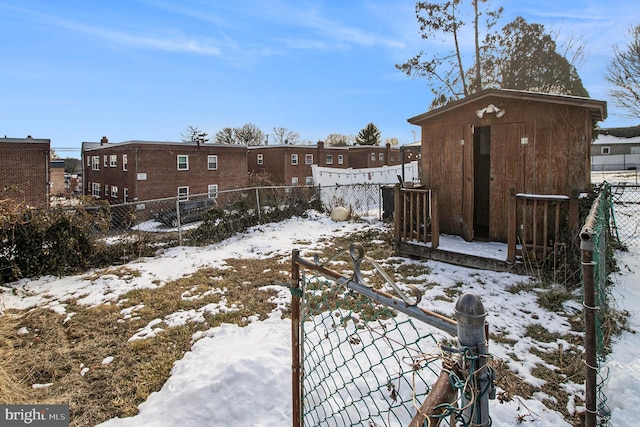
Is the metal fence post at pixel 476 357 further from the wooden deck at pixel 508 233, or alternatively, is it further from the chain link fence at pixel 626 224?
the chain link fence at pixel 626 224

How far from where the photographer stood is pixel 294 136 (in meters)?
49.8

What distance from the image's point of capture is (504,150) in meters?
6.24

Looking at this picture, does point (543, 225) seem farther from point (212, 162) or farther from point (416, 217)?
point (212, 162)

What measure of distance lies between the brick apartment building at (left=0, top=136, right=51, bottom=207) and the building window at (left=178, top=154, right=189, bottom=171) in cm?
664

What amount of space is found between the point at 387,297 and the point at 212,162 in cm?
2415

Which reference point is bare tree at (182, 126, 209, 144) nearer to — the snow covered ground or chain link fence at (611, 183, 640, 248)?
the snow covered ground

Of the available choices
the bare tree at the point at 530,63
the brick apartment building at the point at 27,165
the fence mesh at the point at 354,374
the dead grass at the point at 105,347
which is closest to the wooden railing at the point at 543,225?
the fence mesh at the point at 354,374

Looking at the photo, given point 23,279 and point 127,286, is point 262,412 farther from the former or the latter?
point 23,279

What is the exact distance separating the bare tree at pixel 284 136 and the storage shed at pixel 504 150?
1650 inches

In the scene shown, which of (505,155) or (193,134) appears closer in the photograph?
(505,155)

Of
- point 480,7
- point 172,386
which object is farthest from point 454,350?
point 480,7

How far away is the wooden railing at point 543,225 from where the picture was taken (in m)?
5.19

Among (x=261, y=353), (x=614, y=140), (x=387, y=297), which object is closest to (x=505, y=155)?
(x=261, y=353)

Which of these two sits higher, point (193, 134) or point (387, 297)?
point (193, 134)
